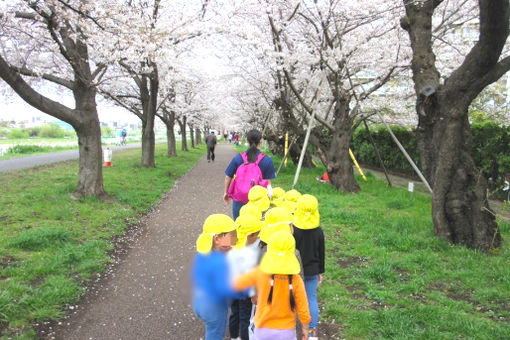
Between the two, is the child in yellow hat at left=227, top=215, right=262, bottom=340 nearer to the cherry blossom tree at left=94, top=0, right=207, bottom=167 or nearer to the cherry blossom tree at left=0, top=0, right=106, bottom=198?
the cherry blossom tree at left=94, top=0, right=207, bottom=167

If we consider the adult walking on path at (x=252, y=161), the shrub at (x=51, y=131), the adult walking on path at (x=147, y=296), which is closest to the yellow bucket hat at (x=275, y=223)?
the adult walking on path at (x=147, y=296)

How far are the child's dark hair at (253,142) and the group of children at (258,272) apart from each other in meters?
1.07

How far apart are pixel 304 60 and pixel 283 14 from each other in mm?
1552

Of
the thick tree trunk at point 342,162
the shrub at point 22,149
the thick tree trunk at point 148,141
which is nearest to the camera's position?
the thick tree trunk at point 342,162

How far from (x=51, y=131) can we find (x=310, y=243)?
68381mm

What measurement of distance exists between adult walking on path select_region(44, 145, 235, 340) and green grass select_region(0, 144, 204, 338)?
277 mm

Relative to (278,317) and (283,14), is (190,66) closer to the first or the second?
(283,14)

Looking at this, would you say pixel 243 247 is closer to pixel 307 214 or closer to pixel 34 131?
pixel 307 214

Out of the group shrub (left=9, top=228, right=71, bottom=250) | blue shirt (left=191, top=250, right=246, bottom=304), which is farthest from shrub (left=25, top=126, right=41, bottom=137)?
blue shirt (left=191, top=250, right=246, bottom=304)

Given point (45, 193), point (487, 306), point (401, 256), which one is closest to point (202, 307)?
point (487, 306)

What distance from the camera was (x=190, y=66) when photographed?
19609 millimetres

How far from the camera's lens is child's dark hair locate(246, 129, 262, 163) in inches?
178

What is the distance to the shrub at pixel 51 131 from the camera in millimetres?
61719

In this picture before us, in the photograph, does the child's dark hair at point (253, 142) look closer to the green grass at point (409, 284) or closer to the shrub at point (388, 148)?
the green grass at point (409, 284)
